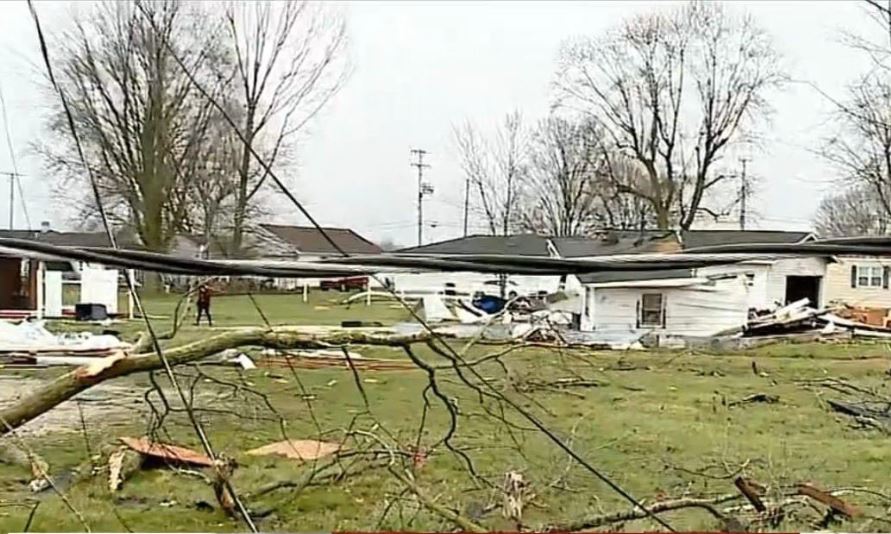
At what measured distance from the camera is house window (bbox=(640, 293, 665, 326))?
18.3m

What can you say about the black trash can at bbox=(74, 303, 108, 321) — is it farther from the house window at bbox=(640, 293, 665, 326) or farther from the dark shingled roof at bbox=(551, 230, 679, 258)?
the house window at bbox=(640, 293, 665, 326)

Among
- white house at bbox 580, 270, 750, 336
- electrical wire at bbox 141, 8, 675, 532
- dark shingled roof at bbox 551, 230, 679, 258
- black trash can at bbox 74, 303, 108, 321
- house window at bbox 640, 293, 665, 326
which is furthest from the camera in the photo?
house window at bbox 640, 293, 665, 326

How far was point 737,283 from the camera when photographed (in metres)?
18.6

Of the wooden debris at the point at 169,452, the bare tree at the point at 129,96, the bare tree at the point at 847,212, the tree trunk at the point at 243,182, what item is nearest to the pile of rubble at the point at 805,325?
the bare tree at the point at 847,212

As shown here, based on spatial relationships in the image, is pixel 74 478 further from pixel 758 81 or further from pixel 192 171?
pixel 758 81

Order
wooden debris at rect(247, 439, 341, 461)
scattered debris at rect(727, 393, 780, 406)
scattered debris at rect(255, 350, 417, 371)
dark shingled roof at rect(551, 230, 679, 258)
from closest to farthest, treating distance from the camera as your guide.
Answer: wooden debris at rect(247, 439, 341, 461) → scattered debris at rect(727, 393, 780, 406) → scattered debris at rect(255, 350, 417, 371) → dark shingled roof at rect(551, 230, 679, 258)

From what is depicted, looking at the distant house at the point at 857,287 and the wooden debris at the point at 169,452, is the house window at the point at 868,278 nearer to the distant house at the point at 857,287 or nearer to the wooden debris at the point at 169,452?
the distant house at the point at 857,287

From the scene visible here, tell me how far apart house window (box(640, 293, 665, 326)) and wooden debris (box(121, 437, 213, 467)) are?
13714 millimetres

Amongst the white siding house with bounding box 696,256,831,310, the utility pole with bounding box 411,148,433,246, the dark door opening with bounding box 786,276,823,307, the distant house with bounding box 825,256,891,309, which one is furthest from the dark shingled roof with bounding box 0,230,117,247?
the distant house with bounding box 825,256,891,309

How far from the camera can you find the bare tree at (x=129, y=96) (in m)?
1.69

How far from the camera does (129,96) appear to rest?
3104 mm

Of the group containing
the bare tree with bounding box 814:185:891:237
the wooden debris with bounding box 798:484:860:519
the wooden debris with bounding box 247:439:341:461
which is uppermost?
the bare tree with bounding box 814:185:891:237

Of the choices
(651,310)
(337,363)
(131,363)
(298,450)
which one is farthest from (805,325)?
(131,363)

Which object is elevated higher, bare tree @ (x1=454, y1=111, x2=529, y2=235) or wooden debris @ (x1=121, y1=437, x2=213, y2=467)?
bare tree @ (x1=454, y1=111, x2=529, y2=235)
